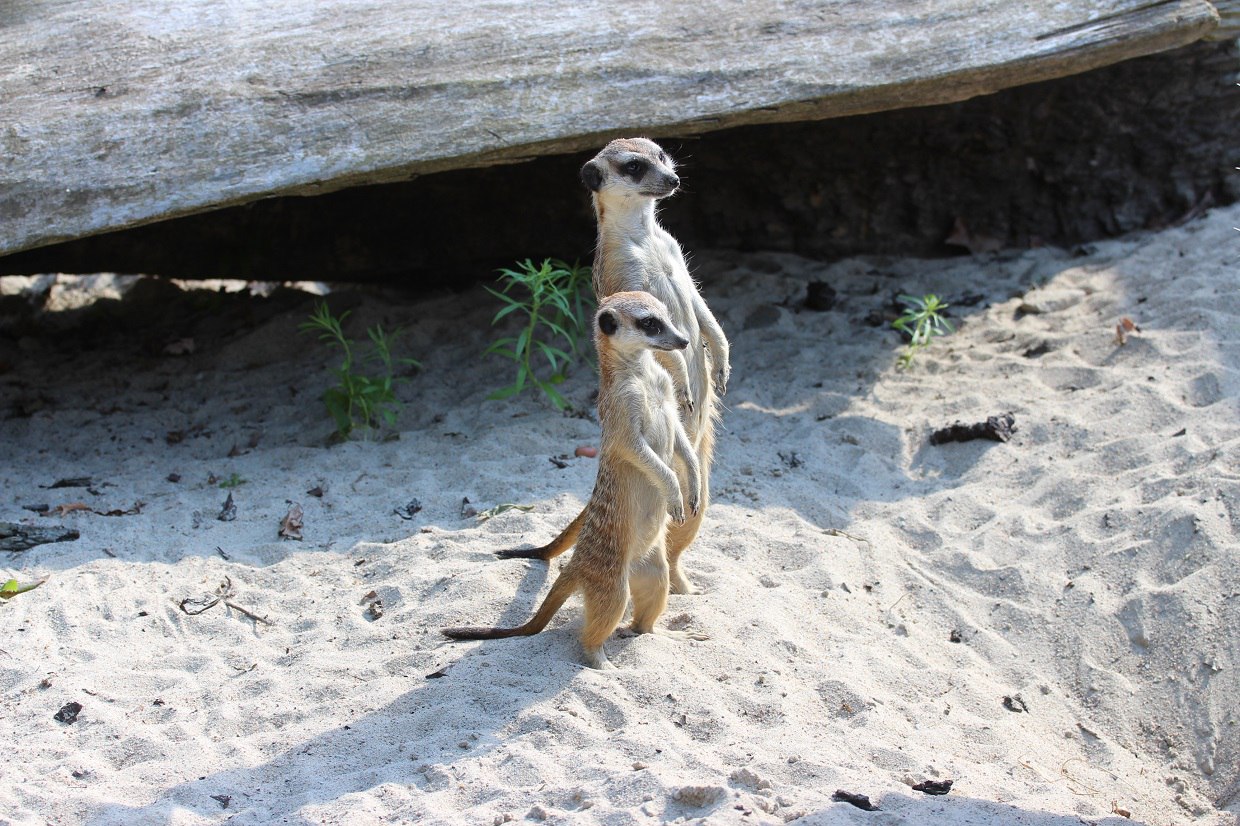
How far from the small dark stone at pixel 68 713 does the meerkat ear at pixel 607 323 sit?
1.44 meters

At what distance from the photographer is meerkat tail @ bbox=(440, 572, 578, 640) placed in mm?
2686

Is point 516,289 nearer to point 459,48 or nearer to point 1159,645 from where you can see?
point 459,48

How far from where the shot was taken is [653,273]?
3193 millimetres

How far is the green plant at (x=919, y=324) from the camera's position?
4211mm

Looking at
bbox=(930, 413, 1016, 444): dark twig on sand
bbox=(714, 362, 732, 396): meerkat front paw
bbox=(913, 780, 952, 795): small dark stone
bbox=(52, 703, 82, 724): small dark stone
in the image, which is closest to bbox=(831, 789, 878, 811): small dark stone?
bbox=(913, 780, 952, 795): small dark stone

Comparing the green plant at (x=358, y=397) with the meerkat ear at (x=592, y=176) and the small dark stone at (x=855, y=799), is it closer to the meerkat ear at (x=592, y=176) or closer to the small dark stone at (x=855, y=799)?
the meerkat ear at (x=592, y=176)

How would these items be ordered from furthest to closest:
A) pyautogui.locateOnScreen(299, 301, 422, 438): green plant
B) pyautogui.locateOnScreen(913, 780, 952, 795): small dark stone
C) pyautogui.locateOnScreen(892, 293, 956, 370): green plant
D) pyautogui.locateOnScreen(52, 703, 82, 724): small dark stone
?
1. pyautogui.locateOnScreen(892, 293, 956, 370): green plant
2. pyautogui.locateOnScreen(299, 301, 422, 438): green plant
3. pyautogui.locateOnScreen(52, 703, 82, 724): small dark stone
4. pyautogui.locateOnScreen(913, 780, 952, 795): small dark stone

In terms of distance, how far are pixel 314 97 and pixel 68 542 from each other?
154 centimetres

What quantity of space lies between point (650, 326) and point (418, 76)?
1.54 meters

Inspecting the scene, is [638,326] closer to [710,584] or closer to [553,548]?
[553,548]

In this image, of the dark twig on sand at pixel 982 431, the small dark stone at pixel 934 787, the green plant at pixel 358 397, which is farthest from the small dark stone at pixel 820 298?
the small dark stone at pixel 934 787

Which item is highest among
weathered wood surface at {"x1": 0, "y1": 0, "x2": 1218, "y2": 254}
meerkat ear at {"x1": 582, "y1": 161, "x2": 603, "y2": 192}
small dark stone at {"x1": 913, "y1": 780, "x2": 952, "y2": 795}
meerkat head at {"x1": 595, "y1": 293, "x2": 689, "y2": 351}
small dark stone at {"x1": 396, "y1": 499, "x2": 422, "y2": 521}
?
weathered wood surface at {"x1": 0, "y1": 0, "x2": 1218, "y2": 254}

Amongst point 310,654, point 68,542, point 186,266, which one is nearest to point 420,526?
point 310,654

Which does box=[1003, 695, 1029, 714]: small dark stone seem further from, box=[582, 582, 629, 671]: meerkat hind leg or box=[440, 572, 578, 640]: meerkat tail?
box=[440, 572, 578, 640]: meerkat tail
